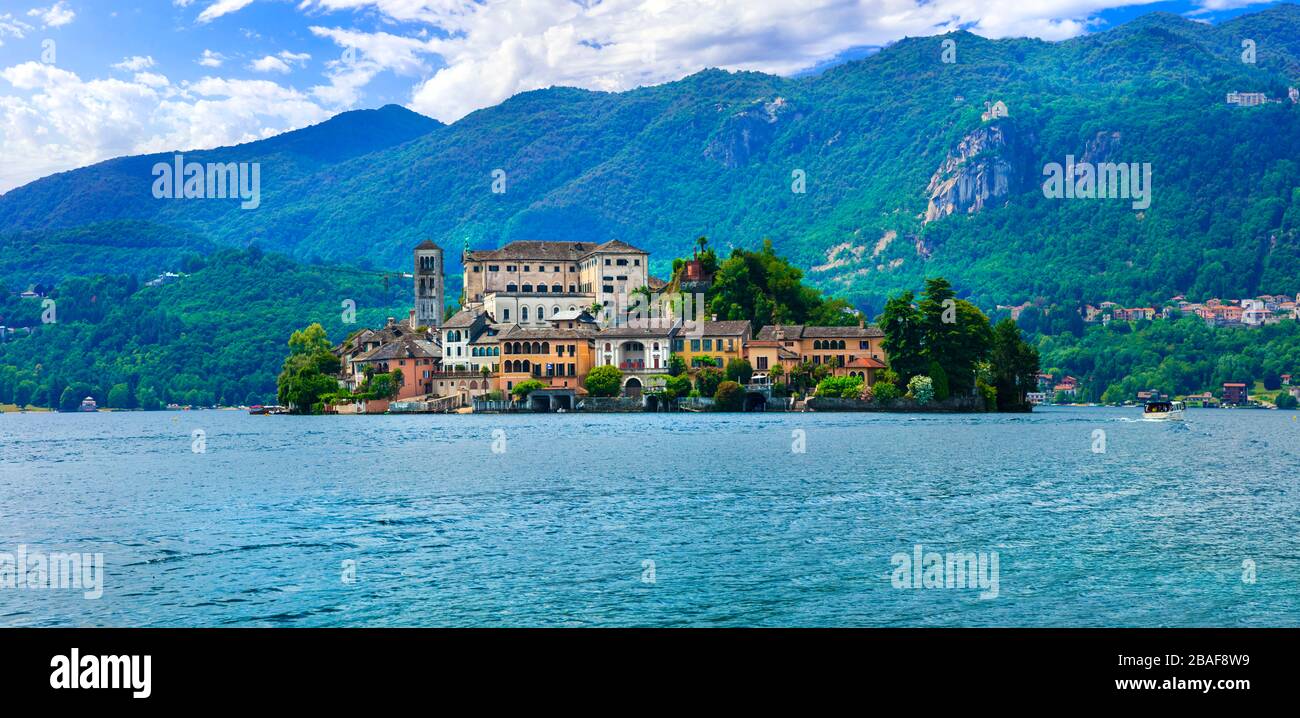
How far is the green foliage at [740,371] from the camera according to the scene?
120 m

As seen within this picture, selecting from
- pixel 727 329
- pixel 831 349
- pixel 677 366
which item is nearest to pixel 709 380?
pixel 677 366

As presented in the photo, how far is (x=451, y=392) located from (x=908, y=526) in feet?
341

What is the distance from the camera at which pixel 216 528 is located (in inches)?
1357

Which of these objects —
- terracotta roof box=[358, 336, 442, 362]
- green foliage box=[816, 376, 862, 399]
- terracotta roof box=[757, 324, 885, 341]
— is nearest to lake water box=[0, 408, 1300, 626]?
green foliage box=[816, 376, 862, 399]

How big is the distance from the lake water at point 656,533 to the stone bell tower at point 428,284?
96.9 meters

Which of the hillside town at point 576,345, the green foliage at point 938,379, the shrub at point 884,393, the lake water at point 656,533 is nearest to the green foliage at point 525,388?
the hillside town at point 576,345

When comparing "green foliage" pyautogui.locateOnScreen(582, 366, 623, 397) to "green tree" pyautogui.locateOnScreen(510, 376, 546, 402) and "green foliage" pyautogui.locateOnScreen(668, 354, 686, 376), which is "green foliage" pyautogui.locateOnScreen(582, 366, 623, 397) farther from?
"green tree" pyautogui.locateOnScreen(510, 376, 546, 402)

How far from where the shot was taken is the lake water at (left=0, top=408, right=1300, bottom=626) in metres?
22.3

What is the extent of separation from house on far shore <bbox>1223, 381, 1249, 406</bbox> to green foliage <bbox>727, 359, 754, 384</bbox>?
9651 centimetres

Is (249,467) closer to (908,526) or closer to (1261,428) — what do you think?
(908,526)

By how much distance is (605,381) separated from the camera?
408 feet

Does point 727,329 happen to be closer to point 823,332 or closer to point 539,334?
point 823,332
